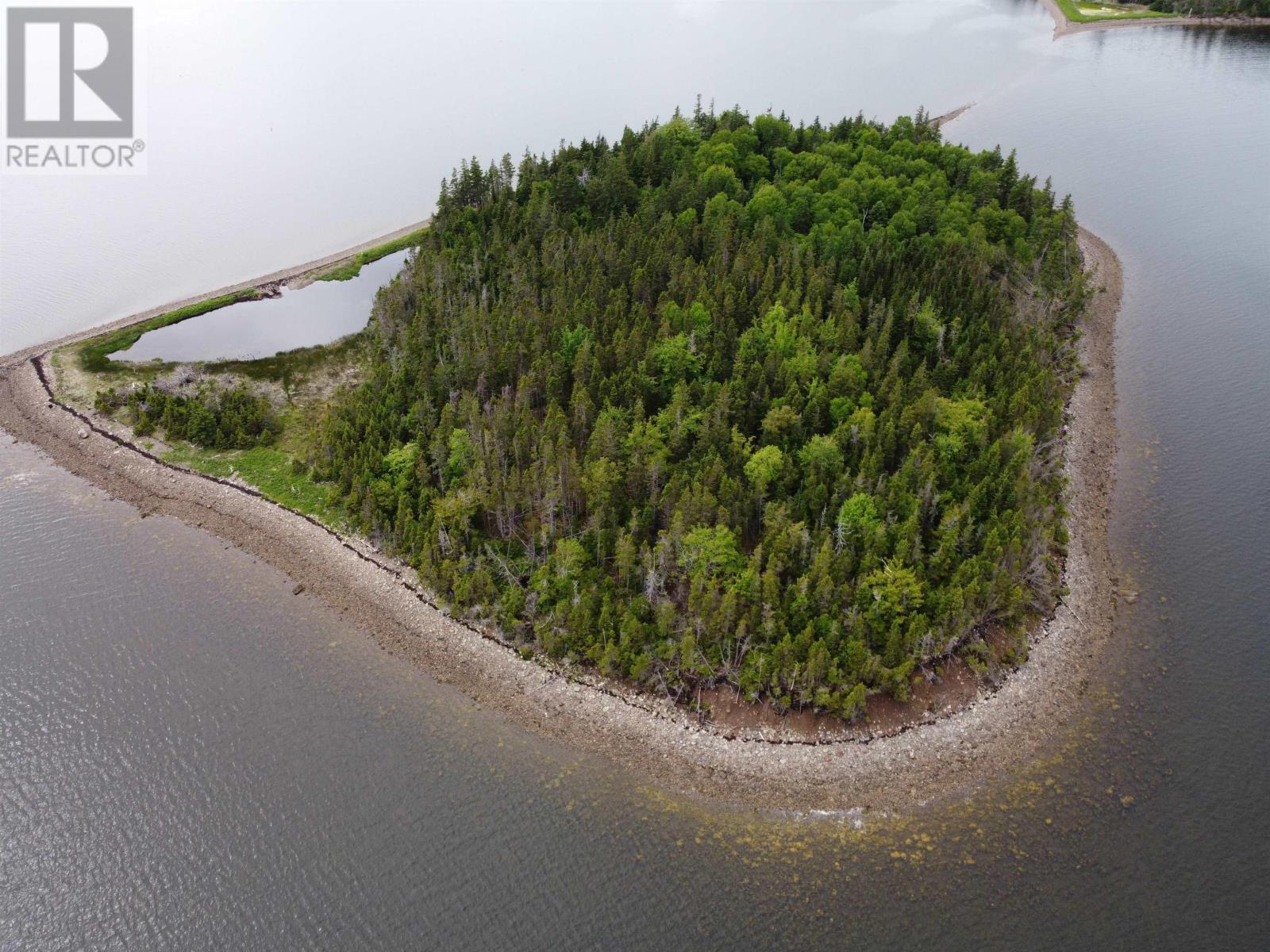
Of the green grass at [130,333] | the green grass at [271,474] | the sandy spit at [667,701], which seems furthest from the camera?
the green grass at [130,333]

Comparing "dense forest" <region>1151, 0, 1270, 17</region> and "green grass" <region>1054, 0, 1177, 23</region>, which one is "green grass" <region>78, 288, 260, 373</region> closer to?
"green grass" <region>1054, 0, 1177, 23</region>

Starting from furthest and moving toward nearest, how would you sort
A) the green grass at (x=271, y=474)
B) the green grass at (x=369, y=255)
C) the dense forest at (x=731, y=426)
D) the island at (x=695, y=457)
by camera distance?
the green grass at (x=369, y=255) < the green grass at (x=271, y=474) < the dense forest at (x=731, y=426) < the island at (x=695, y=457)

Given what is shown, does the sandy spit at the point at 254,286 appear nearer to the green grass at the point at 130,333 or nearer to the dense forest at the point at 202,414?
the green grass at the point at 130,333

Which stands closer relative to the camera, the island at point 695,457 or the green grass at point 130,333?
the island at point 695,457

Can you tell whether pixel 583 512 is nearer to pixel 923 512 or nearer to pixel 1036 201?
pixel 923 512

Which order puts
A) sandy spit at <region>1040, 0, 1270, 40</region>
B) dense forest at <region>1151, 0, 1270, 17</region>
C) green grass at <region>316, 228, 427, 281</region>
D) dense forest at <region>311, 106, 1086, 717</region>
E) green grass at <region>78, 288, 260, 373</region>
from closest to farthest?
dense forest at <region>311, 106, 1086, 717</region>
green grass at <region>78, 288, 260, 373</region>
green grass at <region>316, 228, 427, 281</region>
dense forest at <region>1151, 0, 1270, 17</region>
sandy spit at <region>1040, 0, 1270, 40</region>

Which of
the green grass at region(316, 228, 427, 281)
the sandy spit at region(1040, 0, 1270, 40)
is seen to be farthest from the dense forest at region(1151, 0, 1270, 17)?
the green grass at region(316, 228, 427, 281)

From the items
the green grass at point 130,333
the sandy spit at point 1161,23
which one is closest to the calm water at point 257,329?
the green grass at point 130,333
